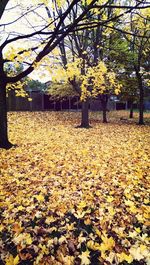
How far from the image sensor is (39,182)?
202 inches

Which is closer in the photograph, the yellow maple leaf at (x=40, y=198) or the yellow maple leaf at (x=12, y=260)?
the yellow maple leaf at (x=12, y=260)

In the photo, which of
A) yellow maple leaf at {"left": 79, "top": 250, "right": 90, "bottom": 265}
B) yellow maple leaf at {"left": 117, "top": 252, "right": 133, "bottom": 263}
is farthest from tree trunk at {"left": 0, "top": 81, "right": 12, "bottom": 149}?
yellow maple leaf at {"left": 117, "top": 252, "right": 133, "bottom": 263}

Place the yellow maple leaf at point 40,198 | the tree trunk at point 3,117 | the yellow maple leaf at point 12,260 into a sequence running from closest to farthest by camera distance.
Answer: the yellow maple leaf at point 12,260, the yellow maple leaf at point 40,198, the tree trunk at point 3,117

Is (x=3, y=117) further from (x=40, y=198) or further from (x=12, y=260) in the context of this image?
(x=12, y=260)

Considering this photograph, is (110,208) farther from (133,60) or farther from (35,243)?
(133,60)

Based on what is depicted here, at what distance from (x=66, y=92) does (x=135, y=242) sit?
735 inches

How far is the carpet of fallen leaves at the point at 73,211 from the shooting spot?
9.30ft

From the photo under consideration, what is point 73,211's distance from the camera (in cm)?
385

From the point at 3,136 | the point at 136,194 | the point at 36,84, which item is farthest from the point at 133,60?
the point at 36,84

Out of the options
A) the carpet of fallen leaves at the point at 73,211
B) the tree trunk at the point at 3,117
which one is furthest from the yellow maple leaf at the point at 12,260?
the tree trunk at the point at 3,117

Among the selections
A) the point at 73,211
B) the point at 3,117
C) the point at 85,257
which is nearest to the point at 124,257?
the point at 85,257

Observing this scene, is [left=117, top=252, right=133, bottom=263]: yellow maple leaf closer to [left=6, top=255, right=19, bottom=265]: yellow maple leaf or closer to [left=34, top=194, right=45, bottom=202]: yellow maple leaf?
[left=6, top=255, right=19, bottom=265]: yellow maple leaf

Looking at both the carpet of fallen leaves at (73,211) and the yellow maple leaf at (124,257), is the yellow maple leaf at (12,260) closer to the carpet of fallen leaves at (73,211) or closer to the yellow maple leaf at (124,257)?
the carpet of fallen leaves at (73,211)

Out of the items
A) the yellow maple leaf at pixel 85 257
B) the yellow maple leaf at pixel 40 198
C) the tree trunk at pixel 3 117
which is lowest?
the yellow maple leaf at pixel 85 257
